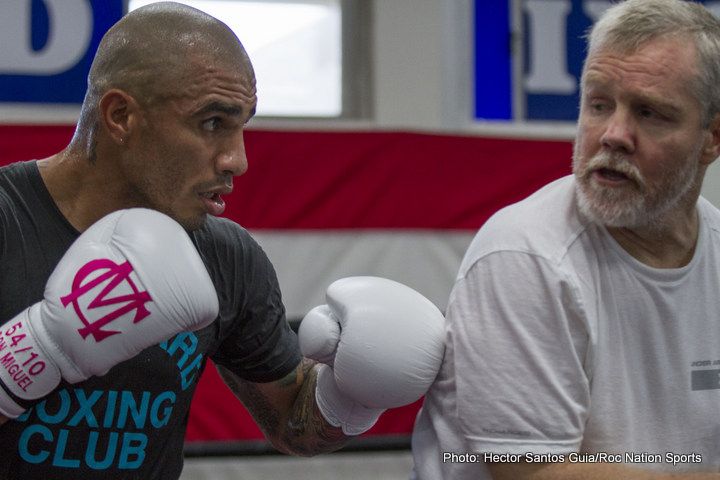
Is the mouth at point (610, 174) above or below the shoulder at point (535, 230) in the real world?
above

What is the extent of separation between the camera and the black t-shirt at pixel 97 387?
1245 mm

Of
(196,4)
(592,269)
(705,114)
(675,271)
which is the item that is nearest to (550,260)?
(592,269)

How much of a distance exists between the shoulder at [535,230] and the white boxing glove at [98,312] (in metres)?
0.36

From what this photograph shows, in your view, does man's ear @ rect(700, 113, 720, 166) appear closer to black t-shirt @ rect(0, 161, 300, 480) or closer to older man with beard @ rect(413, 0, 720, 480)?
older man with beard @ rect(413, 0, 720, 480)

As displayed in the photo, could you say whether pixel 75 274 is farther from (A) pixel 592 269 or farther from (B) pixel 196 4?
(B) pixel 196 4

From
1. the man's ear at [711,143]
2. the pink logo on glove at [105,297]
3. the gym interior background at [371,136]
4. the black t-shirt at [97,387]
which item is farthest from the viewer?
the gym interior background at [371,136]

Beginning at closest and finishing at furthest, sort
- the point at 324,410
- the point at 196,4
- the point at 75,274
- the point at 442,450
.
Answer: the point at 75,274, the point at 442,450, the point at 324,410, the point at 196,4

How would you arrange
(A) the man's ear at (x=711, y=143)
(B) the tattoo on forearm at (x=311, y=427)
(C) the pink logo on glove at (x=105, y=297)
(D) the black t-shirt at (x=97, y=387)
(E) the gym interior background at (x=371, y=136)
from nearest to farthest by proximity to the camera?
1. (C) the pink logo on glove at (x=105, y=297)
2. (D) the black t-shirt at (x=97, y=387)
3. (A) the man's ear at (x=711, y=143)
4. (B) the tattoo on forearm at (x=311, y=427)
5. (E) the gym interior background at (x=371, y=136)

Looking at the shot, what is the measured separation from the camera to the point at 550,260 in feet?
3.94

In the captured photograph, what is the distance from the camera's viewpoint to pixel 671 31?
1271 mm

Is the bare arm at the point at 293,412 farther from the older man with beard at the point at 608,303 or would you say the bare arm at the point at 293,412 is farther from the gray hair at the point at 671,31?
the gray hair at the point at 671,31

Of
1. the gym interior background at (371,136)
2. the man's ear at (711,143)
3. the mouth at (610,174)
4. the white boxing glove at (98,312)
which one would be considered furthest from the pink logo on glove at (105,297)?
the gym interior background at (371,136)

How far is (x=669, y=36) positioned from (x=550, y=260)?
333 mm
